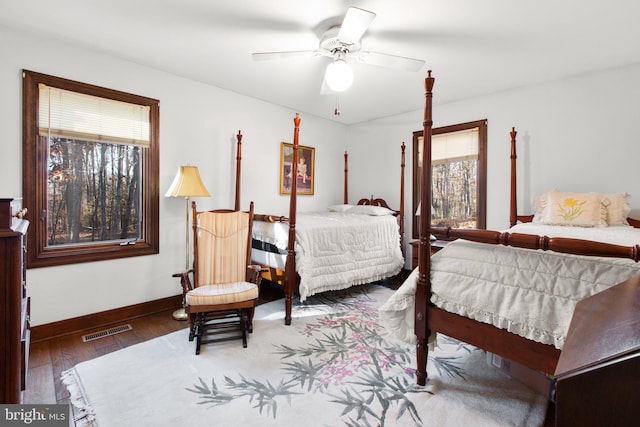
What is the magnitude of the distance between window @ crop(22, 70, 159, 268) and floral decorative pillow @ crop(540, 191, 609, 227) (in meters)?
4.03

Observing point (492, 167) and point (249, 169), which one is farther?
point (249, 169)

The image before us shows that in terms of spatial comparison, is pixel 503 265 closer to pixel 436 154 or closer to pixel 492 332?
pixel 492 332

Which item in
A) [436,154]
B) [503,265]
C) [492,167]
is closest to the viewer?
[503,265]

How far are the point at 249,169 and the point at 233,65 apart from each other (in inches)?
53.1

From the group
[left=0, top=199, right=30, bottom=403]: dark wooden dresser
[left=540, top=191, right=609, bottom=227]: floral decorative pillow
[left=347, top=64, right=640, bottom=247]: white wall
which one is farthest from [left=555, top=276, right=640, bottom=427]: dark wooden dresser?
[left=347, top=64, right=640, bottom=247]: white wall

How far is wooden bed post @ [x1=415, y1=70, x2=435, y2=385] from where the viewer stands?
6.08 feet

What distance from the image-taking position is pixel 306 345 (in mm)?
2432

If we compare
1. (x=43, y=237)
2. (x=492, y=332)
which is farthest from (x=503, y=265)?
(x=43, y=237)

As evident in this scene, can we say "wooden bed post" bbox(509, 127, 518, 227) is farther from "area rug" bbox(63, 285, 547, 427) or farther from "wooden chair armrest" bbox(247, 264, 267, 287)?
"wooden chair armrest" bbox(247, 264, 267, 287)

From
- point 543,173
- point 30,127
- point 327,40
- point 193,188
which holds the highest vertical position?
point 327,40

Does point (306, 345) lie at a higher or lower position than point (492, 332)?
lower

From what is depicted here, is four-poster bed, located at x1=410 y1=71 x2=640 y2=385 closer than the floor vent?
Yes

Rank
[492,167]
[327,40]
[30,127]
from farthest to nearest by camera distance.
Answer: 1. [492,167]
2. [30,127]
3. [327,40]

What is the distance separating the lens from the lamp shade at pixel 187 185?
2945 millimetres
